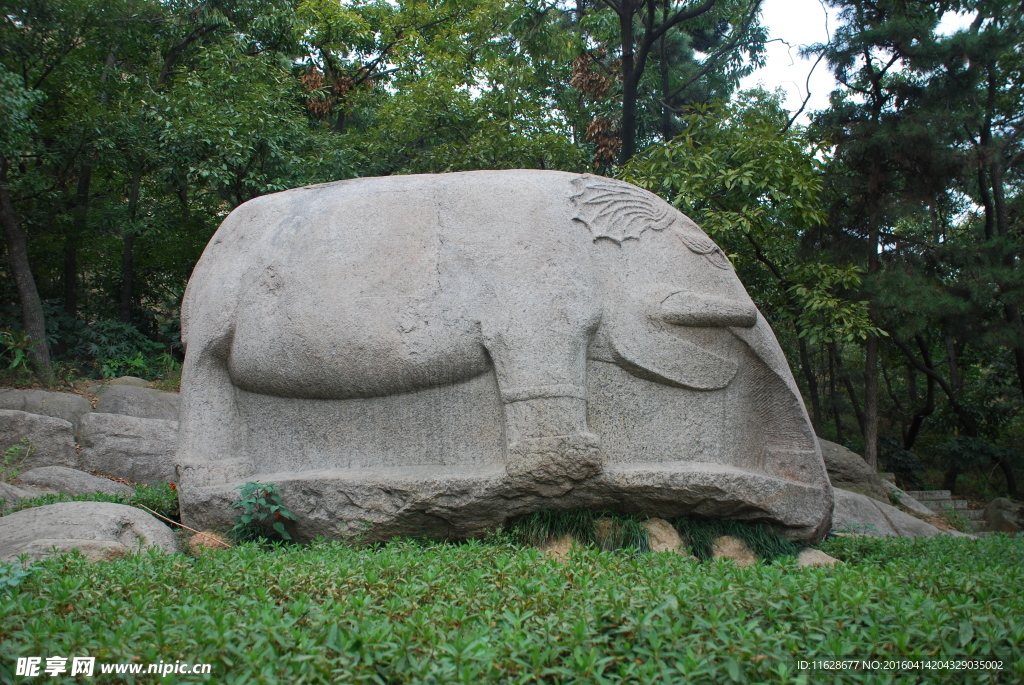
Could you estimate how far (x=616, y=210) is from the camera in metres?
4.73

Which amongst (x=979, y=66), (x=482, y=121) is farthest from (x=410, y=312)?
(x=979, y=66)

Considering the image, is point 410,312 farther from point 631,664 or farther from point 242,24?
point 242,24

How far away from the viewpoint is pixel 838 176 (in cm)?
1012

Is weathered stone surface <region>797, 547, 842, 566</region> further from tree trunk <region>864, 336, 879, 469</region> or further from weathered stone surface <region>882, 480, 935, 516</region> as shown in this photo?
tree trunk <region>864, 336, 879, 469</region>

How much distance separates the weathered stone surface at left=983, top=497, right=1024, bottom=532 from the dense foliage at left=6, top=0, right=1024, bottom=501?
4.84 feet

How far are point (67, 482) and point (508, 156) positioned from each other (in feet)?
19.3

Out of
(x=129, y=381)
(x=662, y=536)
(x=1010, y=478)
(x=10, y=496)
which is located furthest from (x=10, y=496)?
(x=1010, y=478)

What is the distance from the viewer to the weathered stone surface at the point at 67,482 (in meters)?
6.47

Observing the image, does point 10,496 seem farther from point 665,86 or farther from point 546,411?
point 665,86

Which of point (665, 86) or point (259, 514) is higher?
point (665, 86)

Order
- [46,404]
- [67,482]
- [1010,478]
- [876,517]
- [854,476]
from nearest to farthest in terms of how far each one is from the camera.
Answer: [67,482] → [876,517] → [46,404] → [854,476] → [1010,478]

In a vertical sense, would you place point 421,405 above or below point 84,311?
below

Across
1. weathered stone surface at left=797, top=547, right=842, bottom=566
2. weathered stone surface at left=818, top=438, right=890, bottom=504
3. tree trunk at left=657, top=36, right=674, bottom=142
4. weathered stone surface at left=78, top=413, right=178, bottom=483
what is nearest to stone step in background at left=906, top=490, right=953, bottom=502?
weathered stone surface at left=818, top=438, right=890, bottom=504

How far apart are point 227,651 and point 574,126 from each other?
474 inches
